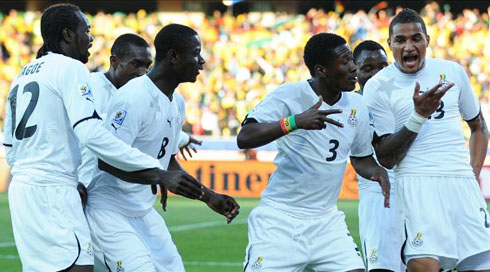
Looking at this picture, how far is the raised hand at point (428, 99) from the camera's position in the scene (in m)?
5.69

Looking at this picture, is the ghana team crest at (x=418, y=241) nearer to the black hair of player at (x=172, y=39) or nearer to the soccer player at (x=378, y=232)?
the soccer player at (x=378, y=232)

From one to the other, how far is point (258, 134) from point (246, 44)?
82.3 feet

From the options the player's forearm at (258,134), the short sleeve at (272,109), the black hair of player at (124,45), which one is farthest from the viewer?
the black hair of player at (124,45)

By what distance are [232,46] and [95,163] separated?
80.4 ft

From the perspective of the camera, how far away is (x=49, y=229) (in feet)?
17.2

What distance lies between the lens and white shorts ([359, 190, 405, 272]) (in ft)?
24.0

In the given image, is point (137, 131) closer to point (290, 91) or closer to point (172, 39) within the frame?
point (172, 39)

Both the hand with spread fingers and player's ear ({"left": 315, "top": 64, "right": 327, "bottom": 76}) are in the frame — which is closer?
the hand with spread fingers

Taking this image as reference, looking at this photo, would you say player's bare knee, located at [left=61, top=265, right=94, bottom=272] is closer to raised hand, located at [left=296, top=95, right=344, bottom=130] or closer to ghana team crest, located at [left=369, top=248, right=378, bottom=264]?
raised hand, located at [left=296, top=95, right=344, bottom=130]

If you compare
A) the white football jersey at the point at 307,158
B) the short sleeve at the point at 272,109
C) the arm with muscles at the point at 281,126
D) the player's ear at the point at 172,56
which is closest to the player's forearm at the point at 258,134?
the arm with muscles at the point at 281,126

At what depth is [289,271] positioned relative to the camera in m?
5.98

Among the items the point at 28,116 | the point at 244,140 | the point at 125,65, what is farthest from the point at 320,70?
the point at 125,65

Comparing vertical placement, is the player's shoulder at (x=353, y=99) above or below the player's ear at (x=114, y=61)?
below

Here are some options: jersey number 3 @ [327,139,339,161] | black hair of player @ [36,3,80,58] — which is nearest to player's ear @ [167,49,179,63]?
black hair of player @ [36,3,80,58]
